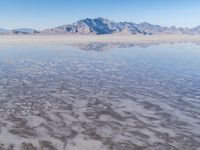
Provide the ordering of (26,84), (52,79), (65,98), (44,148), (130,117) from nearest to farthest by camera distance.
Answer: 1. (44,148)
2. (130,117)
3. (65,98)
4. (26,84)
5. (52,79)

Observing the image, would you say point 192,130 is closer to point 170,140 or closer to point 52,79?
point 170,140

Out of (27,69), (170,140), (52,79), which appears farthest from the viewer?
(27,69)

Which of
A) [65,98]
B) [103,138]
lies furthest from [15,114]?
[103,138]

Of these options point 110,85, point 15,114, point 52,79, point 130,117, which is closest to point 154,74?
point 110,85

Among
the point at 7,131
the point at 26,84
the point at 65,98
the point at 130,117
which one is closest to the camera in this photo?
the point at 7,131

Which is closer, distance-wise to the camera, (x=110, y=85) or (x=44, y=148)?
(x=44, y=148)

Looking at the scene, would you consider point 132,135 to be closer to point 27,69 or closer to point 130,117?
point 130,117
